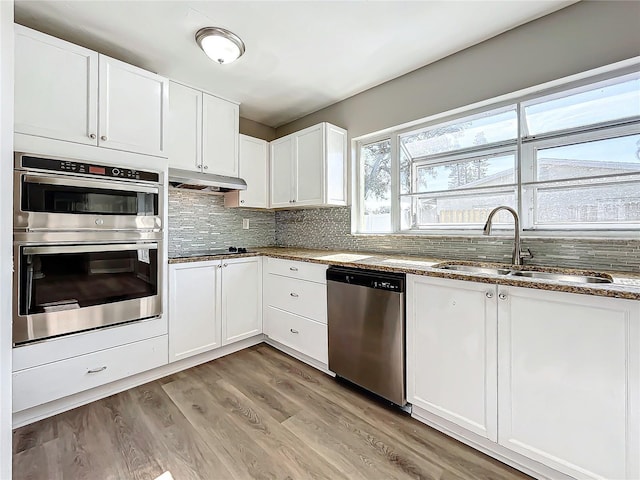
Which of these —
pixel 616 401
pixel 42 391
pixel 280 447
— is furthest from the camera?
pixel 42 391

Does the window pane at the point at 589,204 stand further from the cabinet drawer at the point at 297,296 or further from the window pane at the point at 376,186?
the cabinet drawer at the point at 297,296

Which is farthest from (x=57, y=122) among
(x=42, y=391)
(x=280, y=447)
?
(x=280, y=447)

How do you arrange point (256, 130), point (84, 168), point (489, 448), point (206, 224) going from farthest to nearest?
point (256, 130) → point (206, 224) → point (84, 168) → point (489, 448)

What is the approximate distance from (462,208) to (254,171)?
6.99ft

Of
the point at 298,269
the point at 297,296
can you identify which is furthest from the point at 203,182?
the point at 297,296

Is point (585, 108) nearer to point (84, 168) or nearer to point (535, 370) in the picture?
point (535, 370)

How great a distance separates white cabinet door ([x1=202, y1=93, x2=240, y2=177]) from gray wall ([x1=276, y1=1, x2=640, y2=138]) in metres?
1.31

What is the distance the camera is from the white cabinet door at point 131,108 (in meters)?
1.98

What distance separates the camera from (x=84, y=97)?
1901mm

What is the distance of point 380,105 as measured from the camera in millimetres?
2676

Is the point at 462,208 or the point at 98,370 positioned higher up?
the point at 462,208

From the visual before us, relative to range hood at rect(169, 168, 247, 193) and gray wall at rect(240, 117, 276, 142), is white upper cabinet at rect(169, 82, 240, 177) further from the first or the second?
gray wall at rect(240, 117, 276, 142)

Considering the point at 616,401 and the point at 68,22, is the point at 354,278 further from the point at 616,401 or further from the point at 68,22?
the point at 68,22

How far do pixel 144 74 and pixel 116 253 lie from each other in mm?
1317
